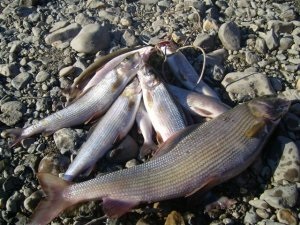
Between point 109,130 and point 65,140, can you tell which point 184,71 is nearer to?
point 109,130

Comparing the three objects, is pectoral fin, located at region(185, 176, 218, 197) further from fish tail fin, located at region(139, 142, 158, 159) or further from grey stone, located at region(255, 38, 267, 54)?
grey stone, located at region(255, 38, 267, 54)

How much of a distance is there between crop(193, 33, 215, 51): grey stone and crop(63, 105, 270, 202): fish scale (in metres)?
2.10

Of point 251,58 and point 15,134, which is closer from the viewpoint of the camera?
point 15,134

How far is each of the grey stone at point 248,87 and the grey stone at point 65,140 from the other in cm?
209

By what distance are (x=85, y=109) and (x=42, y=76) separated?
44.2 inches

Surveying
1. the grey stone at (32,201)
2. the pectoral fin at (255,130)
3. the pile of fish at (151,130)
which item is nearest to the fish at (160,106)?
the pile of fish at (151,130)

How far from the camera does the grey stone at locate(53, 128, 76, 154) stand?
584cm

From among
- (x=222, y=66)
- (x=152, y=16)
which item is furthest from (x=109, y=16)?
(x=222, y=66)

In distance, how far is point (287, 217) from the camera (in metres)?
5.02

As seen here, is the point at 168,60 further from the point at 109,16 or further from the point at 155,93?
the point at 109,16

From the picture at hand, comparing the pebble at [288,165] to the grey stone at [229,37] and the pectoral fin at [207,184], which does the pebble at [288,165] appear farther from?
the grey stone at [229,37]

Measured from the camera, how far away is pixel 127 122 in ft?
19.3

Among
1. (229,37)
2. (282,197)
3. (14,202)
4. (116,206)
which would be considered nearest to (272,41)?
(229,37)

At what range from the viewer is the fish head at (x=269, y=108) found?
548 cm
